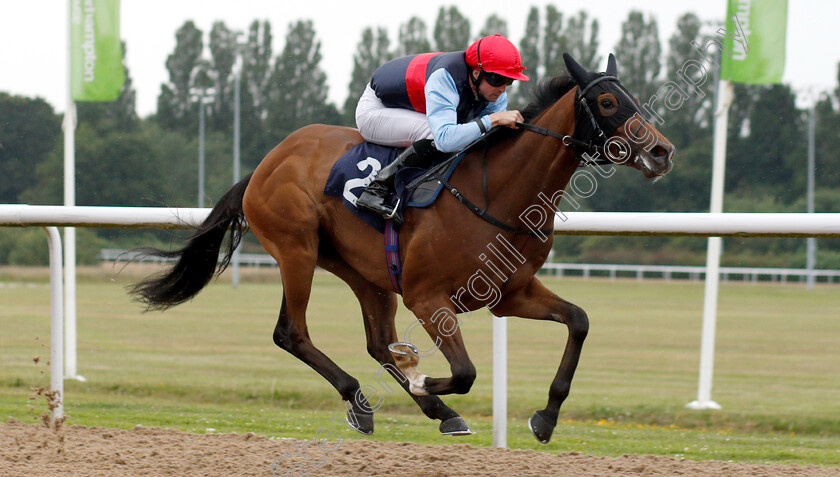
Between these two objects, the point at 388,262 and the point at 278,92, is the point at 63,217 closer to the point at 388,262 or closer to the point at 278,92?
the point at 388,262

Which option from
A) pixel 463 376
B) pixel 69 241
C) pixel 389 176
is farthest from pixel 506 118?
pixel 69 241

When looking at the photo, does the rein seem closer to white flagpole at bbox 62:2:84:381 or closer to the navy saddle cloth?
the navy saddle cloth

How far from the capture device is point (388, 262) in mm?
3660

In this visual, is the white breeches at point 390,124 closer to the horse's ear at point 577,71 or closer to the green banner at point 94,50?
the horse's ear at point 577,71

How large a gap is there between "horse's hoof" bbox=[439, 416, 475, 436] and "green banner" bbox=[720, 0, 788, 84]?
498 cm

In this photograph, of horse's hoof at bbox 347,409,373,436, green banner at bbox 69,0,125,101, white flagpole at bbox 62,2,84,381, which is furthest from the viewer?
green banner at bbox 69,0,125,101

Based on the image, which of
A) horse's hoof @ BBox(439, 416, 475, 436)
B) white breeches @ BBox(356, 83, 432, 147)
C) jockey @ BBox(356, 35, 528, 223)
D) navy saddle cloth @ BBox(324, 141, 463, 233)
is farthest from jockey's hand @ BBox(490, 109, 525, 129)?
horse's hoof @ BBox(439, 416, 475, 436)

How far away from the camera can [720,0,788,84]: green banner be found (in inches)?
280

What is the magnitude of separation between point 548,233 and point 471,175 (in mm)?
388

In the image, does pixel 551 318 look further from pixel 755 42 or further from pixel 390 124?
pixel 755 42

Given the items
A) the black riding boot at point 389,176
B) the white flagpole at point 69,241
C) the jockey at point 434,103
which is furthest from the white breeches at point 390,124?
the white flagpole at point 69,241

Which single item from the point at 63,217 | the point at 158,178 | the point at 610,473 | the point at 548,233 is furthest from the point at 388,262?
the point at 158,178

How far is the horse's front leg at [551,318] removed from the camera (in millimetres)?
3395

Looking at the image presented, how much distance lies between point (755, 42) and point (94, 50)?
6128 millimetres
